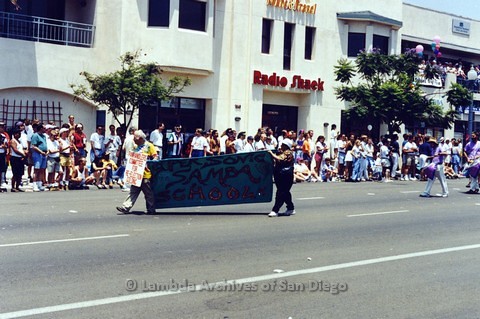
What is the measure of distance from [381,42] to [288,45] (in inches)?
251

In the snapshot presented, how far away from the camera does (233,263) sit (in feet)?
31.0

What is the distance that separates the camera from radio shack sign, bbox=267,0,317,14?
107 feet

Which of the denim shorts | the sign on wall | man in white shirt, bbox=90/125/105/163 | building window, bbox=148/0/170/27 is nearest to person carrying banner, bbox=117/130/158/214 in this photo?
the denim shorts

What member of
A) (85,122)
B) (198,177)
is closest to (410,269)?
(198,177)

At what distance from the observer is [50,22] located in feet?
91.6

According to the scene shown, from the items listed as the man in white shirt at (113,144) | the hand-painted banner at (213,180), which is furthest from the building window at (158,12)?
the hand-painted banner at (213,180)

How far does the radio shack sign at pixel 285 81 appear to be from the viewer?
3200 centimetres

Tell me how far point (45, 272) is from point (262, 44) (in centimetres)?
2538

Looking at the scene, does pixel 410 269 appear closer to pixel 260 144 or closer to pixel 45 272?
pixel 45 272

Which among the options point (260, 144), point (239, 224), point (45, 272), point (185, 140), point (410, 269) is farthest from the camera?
point (185, 140)

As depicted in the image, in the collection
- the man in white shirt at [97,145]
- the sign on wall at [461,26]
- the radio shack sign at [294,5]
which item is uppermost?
the sign on wall at [461,26]

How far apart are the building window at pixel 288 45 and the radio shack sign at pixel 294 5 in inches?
32.0

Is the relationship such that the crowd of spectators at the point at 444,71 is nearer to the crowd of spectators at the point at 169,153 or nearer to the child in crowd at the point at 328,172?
the crowd of spectators at the point at 169,153

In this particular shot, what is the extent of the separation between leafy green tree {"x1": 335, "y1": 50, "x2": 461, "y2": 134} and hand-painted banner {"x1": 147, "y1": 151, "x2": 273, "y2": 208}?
58.9 ft
